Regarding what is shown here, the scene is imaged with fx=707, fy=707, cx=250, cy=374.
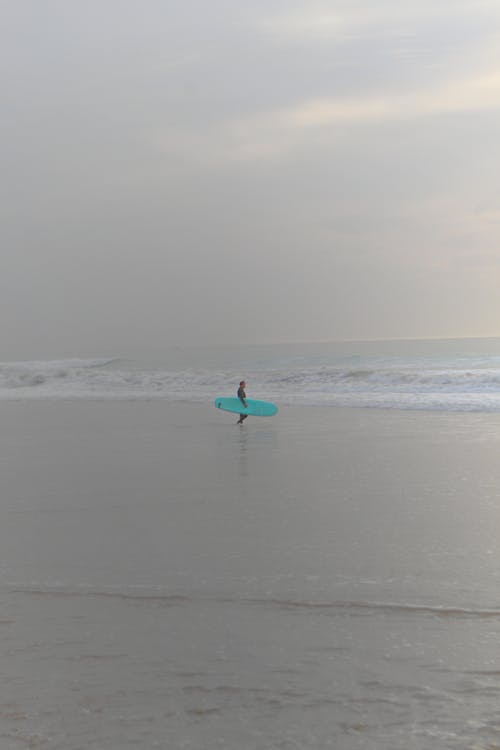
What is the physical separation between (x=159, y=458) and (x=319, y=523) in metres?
4.84

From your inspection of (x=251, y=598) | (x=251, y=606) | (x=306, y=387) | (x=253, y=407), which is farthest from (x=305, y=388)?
(x=251, y=606)

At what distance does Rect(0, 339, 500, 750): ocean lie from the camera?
319 centimetres

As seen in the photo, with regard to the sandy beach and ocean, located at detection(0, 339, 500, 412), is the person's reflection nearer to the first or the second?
the sandy beach

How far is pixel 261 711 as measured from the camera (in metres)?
3.25

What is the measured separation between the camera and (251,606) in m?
4.55

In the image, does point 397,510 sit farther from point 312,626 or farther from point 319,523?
Result: point 312,626

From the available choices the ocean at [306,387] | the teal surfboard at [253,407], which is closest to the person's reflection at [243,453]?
the teal surfboard at [253,407]

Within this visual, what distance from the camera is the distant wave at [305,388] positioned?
69.5 ft

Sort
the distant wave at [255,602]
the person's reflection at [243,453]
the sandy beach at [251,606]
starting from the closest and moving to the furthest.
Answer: the sandy beach at [251,606], the distant wave at [255,602], the person's reflection at [243,453]

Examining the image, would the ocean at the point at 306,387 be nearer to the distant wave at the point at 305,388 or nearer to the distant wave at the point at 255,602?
the distant wave at the point at 305,388

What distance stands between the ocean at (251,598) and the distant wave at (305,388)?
9234 millimetres

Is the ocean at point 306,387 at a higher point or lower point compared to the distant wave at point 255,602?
higher

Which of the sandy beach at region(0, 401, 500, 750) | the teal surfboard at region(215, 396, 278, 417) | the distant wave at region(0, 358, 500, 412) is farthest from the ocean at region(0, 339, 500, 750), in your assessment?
the distant wave at region(0, 358, 500, 412)

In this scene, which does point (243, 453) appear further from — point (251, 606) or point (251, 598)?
point (251, 606)
